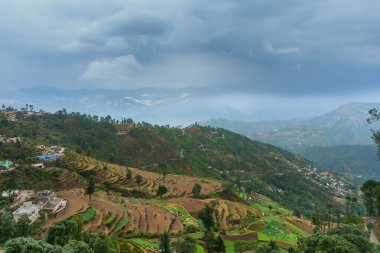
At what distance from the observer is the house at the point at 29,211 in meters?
61.5

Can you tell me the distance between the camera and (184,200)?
3538 inches

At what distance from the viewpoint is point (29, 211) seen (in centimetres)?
6494

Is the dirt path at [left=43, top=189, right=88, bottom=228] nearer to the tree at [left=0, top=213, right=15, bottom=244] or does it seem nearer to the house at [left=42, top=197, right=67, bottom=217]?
the house at [left=42, top=197, right=67, bottom=217]

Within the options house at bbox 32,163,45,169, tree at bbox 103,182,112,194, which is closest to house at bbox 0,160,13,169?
house at bbox 32,163,45,169

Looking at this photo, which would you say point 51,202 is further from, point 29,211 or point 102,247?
point 102,247

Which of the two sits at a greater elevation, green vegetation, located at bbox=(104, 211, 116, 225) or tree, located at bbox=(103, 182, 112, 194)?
tree, located at bbox=(103, 182, 112, 194)

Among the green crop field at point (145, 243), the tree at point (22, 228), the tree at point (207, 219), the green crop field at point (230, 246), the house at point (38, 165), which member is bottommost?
the green crop field at point (230, 246)

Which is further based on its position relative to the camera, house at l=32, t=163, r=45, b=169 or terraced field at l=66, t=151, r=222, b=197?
terraced field at l=66, t=151, r=222, b=197

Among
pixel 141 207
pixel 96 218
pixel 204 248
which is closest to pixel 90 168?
pixel 141 207

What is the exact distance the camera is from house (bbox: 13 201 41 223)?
61.5 metres

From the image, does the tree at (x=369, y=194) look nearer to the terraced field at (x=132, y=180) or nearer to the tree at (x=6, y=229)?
the terraced field at (x=132, y=180)

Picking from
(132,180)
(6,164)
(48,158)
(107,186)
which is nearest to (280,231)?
(107,186)

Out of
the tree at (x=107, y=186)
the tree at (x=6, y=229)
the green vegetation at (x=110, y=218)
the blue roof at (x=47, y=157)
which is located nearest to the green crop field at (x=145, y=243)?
the green vegetation at (x=110, y=218)

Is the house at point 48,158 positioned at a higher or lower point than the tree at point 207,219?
higher
